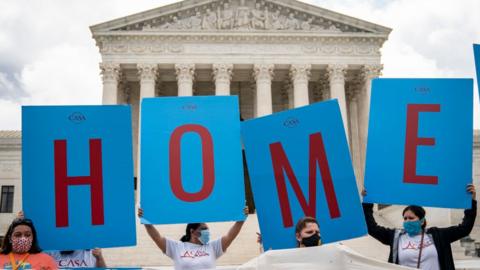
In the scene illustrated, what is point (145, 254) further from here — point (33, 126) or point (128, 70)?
point (128, 70)

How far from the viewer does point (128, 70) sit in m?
39.1

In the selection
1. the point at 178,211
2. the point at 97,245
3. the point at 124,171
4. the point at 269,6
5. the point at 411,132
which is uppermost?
the point at 269,6

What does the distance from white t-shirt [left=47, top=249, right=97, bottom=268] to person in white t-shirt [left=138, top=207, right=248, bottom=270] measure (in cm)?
102

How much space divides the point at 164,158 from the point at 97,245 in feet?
5.26

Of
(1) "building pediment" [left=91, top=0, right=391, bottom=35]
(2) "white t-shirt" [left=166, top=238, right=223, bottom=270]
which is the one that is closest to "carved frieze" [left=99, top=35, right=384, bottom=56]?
(1) "building pediment" [left=91, top=0, right=391, bottom=35]

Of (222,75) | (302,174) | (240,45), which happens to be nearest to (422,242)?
(302,174)

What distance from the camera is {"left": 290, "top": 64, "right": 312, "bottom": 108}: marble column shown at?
37625 mm

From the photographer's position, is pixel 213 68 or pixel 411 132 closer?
pixel 411 132

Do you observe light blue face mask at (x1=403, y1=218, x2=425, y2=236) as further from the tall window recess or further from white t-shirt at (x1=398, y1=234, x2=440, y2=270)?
the tall window recess

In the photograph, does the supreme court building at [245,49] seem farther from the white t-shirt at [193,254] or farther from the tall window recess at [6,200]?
the white t-shirt at [193,254]

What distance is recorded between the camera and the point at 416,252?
6.40 m

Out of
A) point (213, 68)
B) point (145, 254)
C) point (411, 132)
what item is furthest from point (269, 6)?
point (411, 132)

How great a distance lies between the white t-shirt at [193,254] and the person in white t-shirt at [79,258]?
1120 millimetres

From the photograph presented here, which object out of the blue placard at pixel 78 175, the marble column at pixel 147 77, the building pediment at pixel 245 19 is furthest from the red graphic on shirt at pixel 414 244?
the building pediment at pixel 245 19
